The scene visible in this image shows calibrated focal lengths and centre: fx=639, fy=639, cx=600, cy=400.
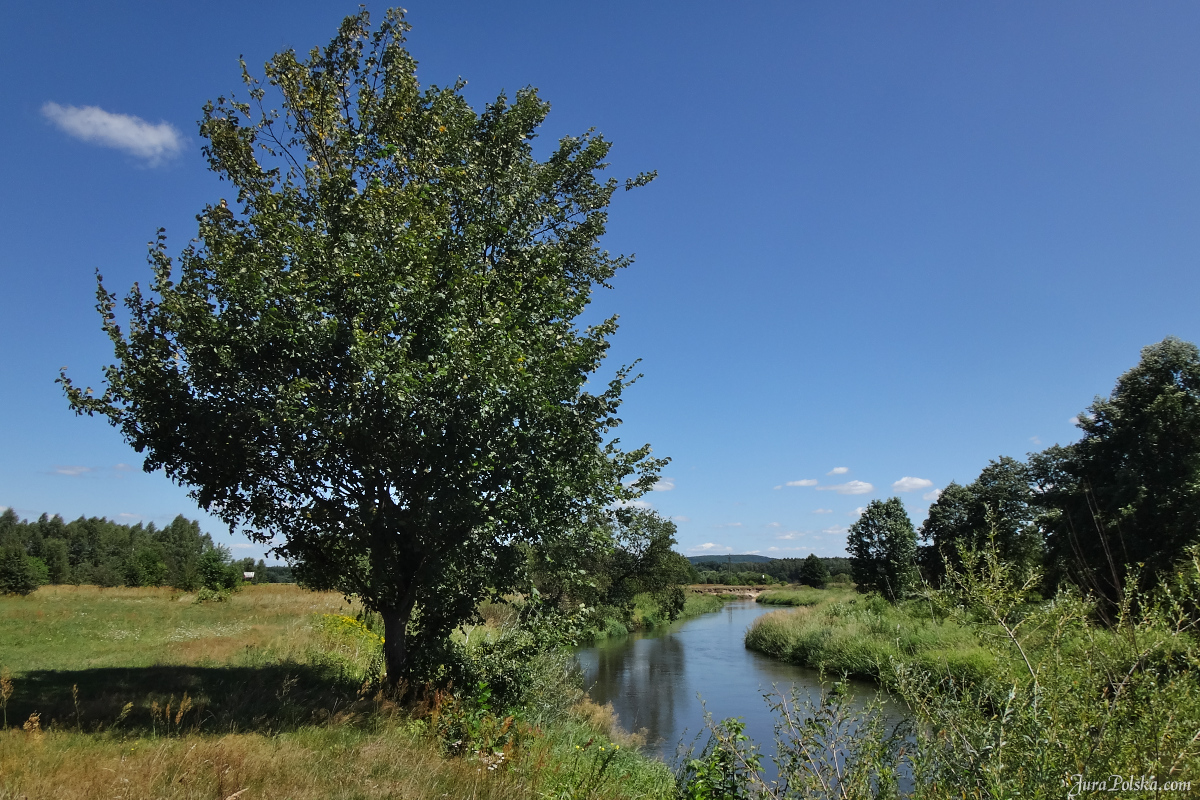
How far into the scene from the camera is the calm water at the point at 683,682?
680 inches

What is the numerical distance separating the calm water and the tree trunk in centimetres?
466

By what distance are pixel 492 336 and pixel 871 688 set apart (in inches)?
770

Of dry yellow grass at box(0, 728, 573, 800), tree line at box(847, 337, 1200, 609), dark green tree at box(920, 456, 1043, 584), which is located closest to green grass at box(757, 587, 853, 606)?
dark green tree at box(920, 456, 1043, 584)

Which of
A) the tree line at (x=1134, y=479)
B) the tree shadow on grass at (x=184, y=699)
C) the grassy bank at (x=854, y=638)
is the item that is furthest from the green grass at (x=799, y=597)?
the tree shadow on grass at (x=184, y=699)

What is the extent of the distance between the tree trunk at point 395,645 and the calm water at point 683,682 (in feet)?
15.3

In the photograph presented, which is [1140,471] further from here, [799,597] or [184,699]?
[799,597]

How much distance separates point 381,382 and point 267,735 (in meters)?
4.18

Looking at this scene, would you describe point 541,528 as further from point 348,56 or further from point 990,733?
point 348,56

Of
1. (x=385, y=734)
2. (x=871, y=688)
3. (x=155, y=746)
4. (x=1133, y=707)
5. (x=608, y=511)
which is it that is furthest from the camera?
(x=871, y=688)

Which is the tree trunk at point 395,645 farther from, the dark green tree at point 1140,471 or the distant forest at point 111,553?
the distant forest at point 111,553

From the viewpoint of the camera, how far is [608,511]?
394 inches

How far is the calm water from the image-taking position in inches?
680

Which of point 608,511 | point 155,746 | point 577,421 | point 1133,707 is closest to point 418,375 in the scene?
point 577,421

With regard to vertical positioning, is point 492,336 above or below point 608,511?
above
